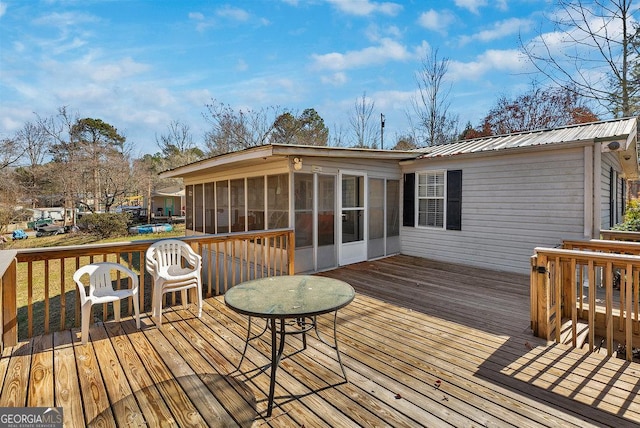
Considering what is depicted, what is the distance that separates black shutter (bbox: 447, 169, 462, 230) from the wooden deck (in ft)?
10.6

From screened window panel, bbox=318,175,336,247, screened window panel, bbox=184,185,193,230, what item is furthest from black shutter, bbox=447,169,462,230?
screened window panel, bbox=184,185,193,230

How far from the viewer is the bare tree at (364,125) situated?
1686 cm

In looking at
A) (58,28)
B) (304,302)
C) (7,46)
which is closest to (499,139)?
(304,302)

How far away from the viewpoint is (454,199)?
22.0 feet

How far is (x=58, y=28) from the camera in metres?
7.28

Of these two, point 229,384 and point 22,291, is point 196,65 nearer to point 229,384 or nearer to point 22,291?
point 22,291

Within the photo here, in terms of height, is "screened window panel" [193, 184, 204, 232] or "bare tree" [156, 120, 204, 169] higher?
"bare tree" [156, 120, 204, 169]

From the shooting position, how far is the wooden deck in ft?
6.45

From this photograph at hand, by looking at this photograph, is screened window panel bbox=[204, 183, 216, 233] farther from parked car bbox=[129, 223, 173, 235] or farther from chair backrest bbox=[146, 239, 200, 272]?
parked car bbox=[129, 223, 173, 235]

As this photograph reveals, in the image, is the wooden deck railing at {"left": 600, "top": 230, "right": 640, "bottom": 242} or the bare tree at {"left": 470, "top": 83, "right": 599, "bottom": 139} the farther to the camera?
the bare tree at {"left": 470, "top": 83, "right": 599, "bottom": 139}

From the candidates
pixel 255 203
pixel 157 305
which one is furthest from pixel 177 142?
pixel 157 305

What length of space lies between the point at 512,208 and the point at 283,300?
5.42 metres

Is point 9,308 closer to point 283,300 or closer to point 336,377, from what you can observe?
point 283,300

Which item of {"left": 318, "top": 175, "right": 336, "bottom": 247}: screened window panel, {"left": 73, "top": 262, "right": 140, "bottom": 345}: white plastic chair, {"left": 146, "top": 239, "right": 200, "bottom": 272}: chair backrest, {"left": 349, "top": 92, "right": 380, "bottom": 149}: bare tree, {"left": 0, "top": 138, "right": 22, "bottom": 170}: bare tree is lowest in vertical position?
{"left": 73, "top": 262, "right": 140, "bottom": 345}: white plastic chair
